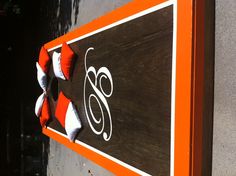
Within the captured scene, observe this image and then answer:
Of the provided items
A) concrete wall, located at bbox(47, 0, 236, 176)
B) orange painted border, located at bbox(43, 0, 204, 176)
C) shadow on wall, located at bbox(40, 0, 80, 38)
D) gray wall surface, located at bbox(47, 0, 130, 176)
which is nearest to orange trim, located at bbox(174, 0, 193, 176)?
orange painted border, located at bbox(43, 0, 204, 176)

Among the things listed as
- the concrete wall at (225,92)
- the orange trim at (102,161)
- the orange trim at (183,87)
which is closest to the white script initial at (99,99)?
the orange trim at (102,161)

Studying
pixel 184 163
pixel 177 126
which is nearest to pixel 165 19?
pixel 177 126

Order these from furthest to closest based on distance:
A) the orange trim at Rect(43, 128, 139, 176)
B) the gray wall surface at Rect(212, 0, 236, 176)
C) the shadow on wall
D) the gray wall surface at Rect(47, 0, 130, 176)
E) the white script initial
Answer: the shadow on wall, the gray wall surface at Rect(47, 0, 130, 176), the white script initial, the orange trim at Rect(43, 128, 139, 176), the gray wall surface at Rect(212, 0, 236, 176)

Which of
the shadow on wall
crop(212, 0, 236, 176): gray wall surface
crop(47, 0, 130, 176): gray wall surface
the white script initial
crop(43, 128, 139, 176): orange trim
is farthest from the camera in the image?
the shadow on wall

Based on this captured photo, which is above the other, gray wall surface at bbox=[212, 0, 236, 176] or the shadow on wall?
the shadow on wall

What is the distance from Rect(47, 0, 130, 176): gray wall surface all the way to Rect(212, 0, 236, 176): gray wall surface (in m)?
1.12

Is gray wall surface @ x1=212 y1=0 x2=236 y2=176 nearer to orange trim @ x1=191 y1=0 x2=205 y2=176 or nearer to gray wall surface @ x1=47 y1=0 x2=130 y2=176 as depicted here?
orange trim @ x1=191 y1=0 x2=205 y2=176

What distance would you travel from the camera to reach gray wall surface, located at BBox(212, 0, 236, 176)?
1.44 metres

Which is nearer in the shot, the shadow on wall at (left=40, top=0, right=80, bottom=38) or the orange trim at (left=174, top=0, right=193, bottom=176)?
the orange trim at (left=174, top=0, right=193, bottom=176)

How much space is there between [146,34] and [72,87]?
1.39 meters

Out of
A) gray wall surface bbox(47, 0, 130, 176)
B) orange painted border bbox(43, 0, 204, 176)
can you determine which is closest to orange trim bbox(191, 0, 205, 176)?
orange painted border bbox(43, 0, 204, 176)

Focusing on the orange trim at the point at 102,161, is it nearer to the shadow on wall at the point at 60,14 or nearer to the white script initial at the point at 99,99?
the white script initial at the point at 99,99

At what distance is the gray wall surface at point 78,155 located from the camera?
9.55 feet

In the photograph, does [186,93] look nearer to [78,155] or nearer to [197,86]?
[197,86]
